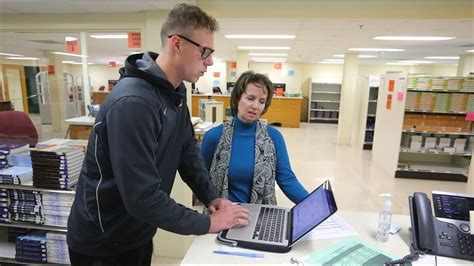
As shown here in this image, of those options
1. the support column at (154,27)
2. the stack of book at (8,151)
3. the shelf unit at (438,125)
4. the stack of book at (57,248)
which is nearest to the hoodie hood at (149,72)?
the support column at (154,27)

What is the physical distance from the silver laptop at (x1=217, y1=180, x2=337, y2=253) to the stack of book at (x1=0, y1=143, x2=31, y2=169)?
2310mm

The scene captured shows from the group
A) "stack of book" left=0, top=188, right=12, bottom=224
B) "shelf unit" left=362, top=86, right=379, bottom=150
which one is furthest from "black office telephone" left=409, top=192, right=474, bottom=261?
"shelf unit" left=362, top=86, right=379, bottom=150

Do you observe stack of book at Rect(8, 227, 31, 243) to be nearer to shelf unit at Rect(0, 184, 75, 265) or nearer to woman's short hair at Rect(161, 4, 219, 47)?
shelf unit at Rect(0, 184, 75, 265)

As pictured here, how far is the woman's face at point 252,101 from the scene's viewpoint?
1.66m

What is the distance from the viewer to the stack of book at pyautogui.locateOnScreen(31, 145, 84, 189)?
2326 mm

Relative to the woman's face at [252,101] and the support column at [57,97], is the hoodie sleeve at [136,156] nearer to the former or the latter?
the woman's face at [252,101]

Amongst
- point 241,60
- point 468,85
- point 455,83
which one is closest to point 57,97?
point 241,60

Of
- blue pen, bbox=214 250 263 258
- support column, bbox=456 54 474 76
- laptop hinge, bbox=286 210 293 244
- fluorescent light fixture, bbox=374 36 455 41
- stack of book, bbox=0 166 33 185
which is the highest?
fluorescent light fixture, bbox=374 36 455 41

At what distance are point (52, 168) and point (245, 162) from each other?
1663 millimetres

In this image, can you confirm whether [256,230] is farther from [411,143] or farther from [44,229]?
[411,143]

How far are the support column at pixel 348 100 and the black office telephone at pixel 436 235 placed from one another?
23.7ft

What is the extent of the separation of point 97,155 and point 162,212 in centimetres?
32

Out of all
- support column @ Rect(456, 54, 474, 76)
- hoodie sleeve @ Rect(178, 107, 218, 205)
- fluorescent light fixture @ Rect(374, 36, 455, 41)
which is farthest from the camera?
support column @ Rect(456, 54, 474, 76)

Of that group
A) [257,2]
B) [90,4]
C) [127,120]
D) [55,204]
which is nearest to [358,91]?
[257,2]
